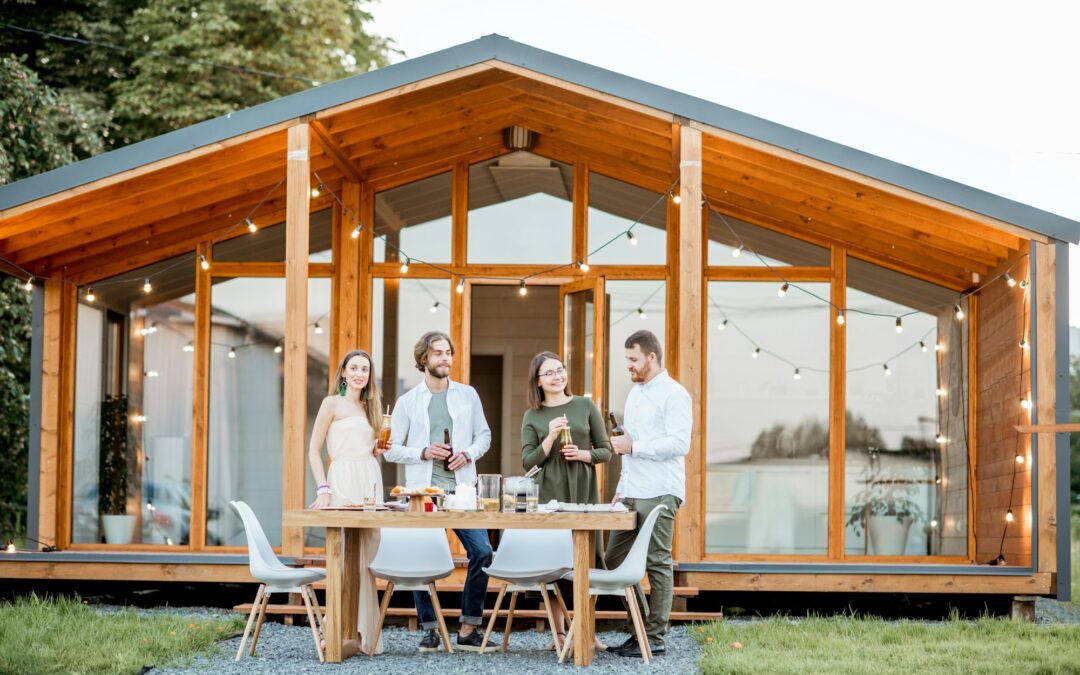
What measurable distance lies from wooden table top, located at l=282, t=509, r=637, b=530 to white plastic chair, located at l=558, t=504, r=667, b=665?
0.63 feet

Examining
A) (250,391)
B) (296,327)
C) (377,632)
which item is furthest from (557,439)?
(250,391)

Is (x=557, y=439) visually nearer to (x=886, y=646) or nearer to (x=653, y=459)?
(x=653, y=459)

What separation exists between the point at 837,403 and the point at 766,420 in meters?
0.50

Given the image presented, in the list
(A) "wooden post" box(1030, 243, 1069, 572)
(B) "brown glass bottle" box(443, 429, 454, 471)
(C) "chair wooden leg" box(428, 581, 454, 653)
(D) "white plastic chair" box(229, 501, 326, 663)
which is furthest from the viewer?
(A) "wooden post" box(1030, 243, 1069, 572)

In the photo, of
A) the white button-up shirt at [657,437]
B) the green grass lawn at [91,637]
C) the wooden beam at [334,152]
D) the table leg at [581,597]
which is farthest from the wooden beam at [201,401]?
the table leg at [581,597]

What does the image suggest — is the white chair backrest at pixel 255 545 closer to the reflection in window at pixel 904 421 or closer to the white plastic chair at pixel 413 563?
the white plastic chair at pixel 413 563

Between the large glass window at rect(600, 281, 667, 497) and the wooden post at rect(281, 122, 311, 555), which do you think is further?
the large glass window at rect(600, 281, 667, 497)

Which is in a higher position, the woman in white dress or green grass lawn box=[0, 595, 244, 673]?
the woman in white dress

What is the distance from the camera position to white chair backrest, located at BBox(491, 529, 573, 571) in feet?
19.1

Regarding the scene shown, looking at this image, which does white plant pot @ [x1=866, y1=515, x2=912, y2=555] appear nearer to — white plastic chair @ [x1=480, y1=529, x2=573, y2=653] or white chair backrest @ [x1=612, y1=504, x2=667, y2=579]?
white plastic chair @ [x1=480, y1=529, x2=573, y2=653]

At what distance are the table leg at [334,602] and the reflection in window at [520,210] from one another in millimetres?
3739

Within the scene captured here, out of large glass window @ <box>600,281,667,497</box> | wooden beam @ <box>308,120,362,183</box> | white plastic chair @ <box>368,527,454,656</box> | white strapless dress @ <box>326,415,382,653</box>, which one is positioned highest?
wooden beam @ <box>308,120,362,183</box>

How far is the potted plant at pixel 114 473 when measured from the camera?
8.83 metres

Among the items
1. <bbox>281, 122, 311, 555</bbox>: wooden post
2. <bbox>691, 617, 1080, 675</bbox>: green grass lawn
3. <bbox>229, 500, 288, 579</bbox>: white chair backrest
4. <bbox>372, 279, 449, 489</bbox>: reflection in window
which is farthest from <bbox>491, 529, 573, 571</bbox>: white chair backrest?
<bbox>372, 279, 449, 489</bbox>: reflection in window
